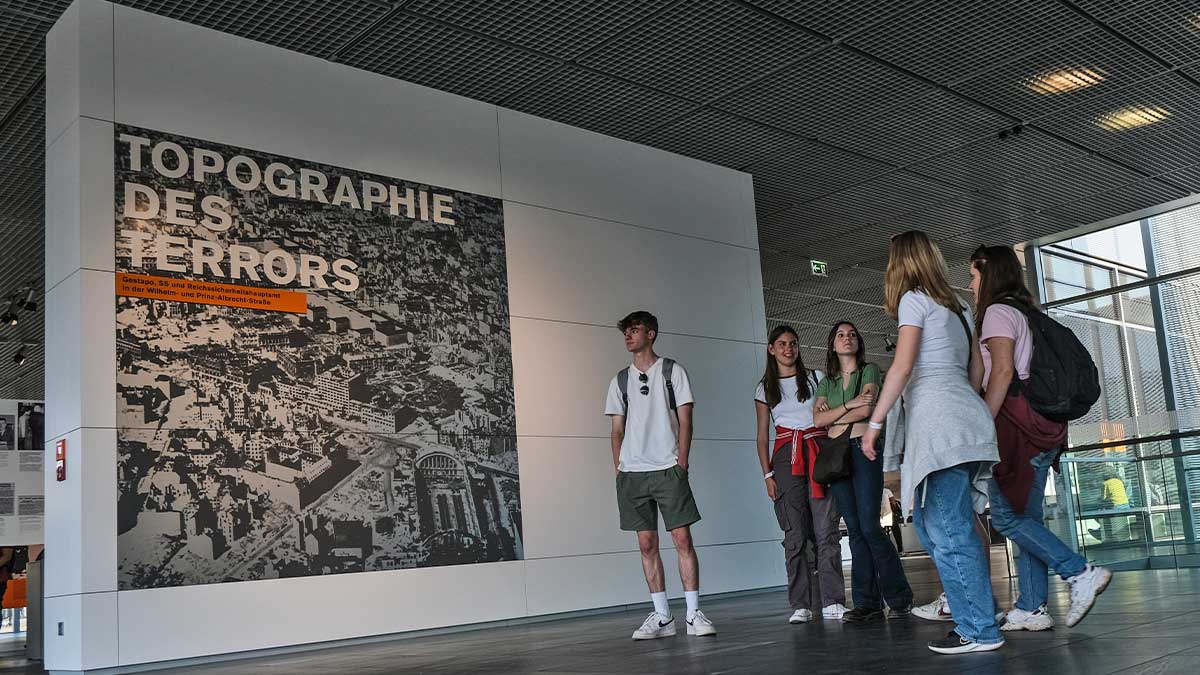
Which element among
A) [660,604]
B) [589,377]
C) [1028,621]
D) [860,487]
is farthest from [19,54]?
[1028,621]

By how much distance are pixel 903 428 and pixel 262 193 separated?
422 cm

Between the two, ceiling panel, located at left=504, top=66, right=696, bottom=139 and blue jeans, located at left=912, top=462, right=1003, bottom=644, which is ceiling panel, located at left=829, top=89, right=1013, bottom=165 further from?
blue jeans, located at left=912, top=462, right=1003, bottom=644

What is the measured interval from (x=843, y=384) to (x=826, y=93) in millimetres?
3674

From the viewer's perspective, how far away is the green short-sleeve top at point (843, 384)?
5.37 meters

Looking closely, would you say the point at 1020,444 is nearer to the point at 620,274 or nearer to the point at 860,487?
the point at 860,487

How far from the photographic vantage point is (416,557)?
670 cm

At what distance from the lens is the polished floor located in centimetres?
326

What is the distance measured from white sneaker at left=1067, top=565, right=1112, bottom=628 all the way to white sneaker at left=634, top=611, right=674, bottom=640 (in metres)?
1.91

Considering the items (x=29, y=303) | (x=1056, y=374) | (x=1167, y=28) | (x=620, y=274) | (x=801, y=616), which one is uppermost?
(x=1167, y=28)

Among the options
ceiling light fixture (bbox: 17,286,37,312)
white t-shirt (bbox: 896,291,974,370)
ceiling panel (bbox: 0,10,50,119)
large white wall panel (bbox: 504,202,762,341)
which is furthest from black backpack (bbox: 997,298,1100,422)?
ceiling light fixture (bbox: 17,286,37,312)

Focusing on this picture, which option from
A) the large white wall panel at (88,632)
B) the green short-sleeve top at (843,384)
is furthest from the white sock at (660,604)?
the large white wall panel at (88,632)

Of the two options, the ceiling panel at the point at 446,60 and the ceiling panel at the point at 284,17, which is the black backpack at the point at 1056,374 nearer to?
the ceiling panel at the point at 446,60

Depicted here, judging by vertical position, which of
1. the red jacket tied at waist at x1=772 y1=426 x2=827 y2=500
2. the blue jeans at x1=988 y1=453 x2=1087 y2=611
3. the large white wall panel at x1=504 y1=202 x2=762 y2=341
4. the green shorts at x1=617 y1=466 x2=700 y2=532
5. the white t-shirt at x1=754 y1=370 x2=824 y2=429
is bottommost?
the blue jeans at x1=988 y1=453 x2=1087 y2=611

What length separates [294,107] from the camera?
22.5ft
